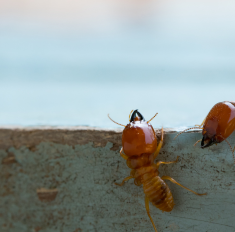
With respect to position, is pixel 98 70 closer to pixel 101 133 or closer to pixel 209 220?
pixel 101 133

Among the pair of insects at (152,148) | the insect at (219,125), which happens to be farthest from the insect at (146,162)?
the insect at (219,125)

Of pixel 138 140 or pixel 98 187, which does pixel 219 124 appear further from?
pixel 98 187

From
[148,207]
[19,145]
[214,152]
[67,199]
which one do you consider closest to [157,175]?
[148,207]

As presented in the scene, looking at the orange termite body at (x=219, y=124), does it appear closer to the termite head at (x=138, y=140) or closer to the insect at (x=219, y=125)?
the insect at (x=219, y=125)

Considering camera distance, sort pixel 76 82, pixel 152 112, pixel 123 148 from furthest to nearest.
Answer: pixel 76 82
pixel 152 112
pixel 123 148

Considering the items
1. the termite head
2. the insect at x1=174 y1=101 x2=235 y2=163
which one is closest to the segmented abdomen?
the termite head

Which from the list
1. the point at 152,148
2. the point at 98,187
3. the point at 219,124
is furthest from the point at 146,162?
the point at 219,124

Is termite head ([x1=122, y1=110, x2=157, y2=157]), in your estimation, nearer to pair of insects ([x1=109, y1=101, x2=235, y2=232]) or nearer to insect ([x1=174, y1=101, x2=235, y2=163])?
pair of insects ([x1=109, y1=101, x2=235, y2=232])
